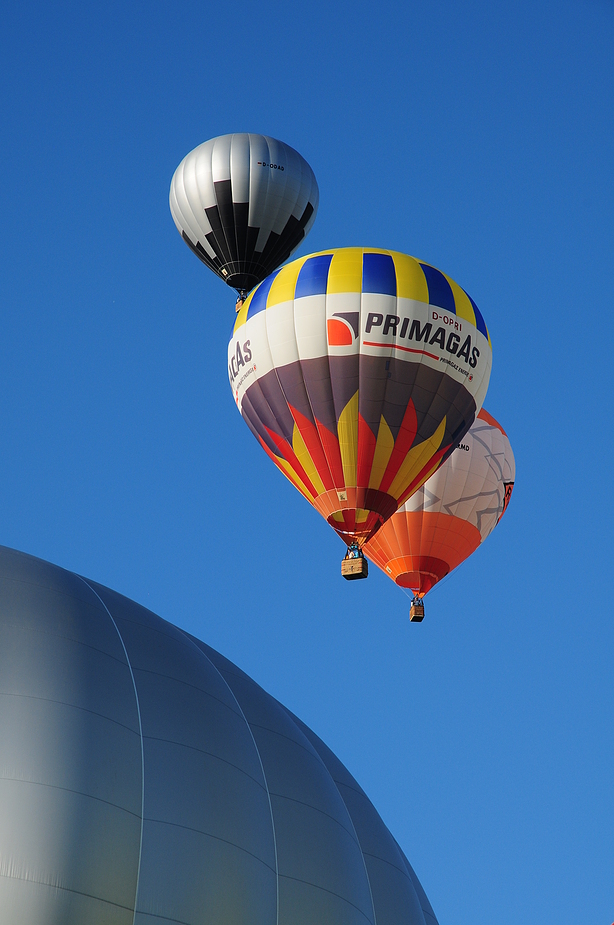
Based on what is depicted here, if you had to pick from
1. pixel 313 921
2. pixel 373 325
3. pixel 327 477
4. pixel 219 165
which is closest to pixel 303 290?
pixel 373 325

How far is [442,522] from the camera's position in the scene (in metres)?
27.9

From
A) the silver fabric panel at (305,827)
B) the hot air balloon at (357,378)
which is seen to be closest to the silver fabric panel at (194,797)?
the silver fabric panel at (305,827)

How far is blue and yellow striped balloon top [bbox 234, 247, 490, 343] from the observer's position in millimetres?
22422

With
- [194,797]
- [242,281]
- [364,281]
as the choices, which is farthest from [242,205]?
[194,797]

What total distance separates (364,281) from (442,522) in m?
7.01

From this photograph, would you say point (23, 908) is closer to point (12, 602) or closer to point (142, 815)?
point (142, 815)

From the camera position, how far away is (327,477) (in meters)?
22.2

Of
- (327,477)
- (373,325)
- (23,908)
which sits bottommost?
(23,908)

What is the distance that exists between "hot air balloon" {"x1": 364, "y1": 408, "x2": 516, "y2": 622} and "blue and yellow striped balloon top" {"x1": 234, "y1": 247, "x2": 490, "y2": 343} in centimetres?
529

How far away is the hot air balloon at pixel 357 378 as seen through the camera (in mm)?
21969

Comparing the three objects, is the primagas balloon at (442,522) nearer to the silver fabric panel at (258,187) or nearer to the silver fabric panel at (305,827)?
the silver fabric panel at (258,187)

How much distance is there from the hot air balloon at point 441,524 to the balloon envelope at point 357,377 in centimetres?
484

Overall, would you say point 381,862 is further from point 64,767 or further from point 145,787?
point 64,767

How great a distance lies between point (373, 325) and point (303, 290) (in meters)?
1.33
